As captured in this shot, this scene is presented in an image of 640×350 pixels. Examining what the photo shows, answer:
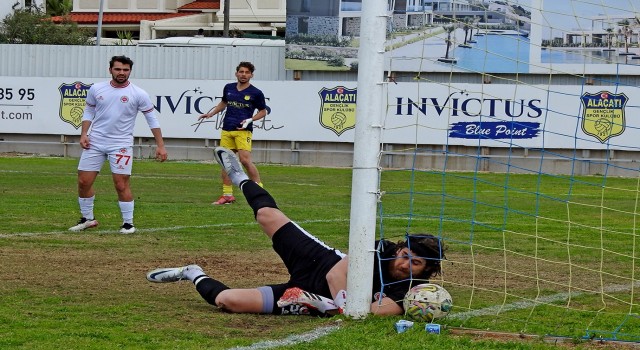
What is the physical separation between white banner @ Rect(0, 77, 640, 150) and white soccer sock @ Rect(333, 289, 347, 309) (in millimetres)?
21552

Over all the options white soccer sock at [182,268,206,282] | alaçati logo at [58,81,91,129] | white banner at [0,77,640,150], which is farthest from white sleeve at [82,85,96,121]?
alaçati logo at [58,81,91,129]

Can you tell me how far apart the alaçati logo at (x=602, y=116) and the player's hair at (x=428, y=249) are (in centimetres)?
1974

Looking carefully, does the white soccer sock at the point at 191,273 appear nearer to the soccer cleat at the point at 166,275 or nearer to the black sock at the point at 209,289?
the soccer cleat at the point at 166,275

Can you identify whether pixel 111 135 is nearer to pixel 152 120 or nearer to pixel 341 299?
pixel 152 120

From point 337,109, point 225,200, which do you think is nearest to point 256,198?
point 225,200

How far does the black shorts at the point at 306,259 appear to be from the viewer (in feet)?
26.0

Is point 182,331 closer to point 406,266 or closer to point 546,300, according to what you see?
point 406,266

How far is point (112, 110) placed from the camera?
505 inches

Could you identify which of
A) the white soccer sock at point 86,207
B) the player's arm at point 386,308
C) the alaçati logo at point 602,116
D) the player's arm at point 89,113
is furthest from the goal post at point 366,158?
the alaçati logo at point 602,116

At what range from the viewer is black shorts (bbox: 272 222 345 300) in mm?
7914

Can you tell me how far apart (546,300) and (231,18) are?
75257 millimetres

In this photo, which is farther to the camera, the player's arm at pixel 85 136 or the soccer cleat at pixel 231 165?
the player's arm at pixel 85 136

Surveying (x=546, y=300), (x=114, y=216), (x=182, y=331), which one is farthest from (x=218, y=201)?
(x=182, y=331)

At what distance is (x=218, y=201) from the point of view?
56.4 feet
